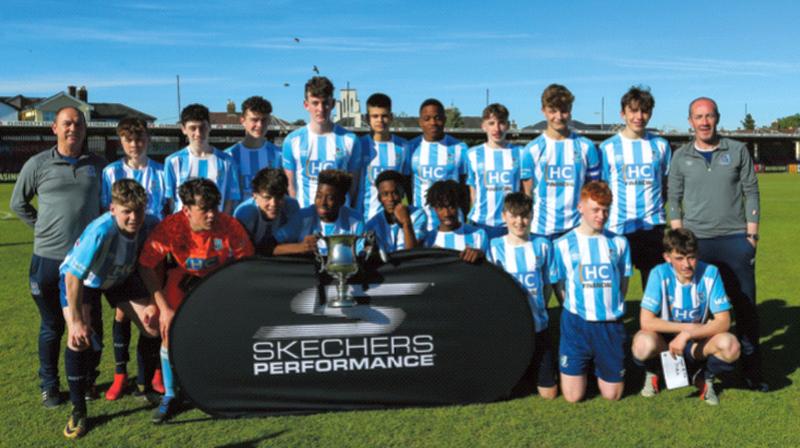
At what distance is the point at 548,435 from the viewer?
347cm

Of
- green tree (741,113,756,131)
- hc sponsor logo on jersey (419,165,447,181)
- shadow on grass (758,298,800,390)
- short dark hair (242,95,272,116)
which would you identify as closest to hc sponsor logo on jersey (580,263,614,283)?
shadow on grass (758,298,800,390)

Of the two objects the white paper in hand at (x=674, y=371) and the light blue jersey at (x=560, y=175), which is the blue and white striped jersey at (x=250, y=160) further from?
the white paper in hand at (x=674, y=371)

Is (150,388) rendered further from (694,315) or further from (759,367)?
(759,367)

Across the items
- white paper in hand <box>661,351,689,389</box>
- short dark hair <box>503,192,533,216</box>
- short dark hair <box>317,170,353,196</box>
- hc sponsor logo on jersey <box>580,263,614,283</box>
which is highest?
short dark hair <box>317,170,353,196</box>

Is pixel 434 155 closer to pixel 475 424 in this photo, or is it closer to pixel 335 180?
pixel 335 180

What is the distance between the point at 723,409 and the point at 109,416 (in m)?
3.64

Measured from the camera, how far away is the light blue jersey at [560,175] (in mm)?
4828

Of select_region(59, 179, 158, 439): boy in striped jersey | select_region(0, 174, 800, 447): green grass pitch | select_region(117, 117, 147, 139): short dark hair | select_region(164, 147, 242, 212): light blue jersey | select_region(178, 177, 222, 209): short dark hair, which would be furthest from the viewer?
select_region(164, 147, 242, 212): light blue jersey

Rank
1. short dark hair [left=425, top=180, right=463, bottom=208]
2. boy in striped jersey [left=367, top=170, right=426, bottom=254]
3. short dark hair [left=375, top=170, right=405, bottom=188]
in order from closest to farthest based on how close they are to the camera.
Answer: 1. short dark hair [left=425, top=180, right=463, bottom=208]
2. boy in striped jersey [left=367, top=170, right=426, bottom=254]
3. short dark hair [left=375, top=170, right=405, bottom=188]

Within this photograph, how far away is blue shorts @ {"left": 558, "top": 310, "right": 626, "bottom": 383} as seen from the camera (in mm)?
3998

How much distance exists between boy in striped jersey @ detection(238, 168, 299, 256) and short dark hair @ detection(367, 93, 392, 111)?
1.31 m

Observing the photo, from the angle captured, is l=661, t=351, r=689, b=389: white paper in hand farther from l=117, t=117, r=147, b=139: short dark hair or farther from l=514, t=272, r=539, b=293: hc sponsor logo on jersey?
l=117, t=117, r=147, b=139: short dark hair

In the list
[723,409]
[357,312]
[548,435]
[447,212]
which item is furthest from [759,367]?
[357,312]

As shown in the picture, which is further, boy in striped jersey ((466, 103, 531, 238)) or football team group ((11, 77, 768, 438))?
boy in striped jersey ((466, 103, 531, 238))
